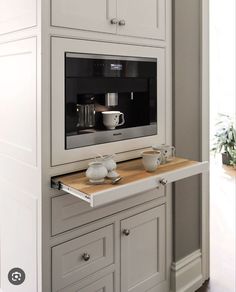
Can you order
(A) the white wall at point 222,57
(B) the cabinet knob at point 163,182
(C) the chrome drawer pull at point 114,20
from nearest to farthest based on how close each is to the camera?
(B) the cabinet knob at point 163,182
(C) the chrome drawer pull at point 114,20
(A) the white wall at point 222,57

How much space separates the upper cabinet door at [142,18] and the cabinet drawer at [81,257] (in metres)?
1.05

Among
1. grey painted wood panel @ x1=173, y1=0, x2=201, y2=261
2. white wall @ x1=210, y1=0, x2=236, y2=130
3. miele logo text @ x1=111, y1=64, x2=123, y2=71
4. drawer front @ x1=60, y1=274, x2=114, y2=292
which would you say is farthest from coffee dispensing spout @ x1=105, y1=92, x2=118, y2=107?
white wall @ x1=210, y1=0, x2=236, y2=130

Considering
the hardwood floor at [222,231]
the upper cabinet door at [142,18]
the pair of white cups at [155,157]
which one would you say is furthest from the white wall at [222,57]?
the pair of white cups at [155,157]

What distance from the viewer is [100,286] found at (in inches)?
75.0

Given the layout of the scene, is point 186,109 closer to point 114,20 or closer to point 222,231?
point 114,20

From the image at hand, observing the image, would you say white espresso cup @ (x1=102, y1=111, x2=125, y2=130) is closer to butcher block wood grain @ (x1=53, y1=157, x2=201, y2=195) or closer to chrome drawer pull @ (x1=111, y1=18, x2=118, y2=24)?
butcher block wood grain @ (x1=53, y1=157, x2=201, y2=195)

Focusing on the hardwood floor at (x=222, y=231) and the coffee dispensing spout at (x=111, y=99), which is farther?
the hardwood floor at (x=222, y=231)

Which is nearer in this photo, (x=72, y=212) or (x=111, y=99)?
(x=72, y=212)

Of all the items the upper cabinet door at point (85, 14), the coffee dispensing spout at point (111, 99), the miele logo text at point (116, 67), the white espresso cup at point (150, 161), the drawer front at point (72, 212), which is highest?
the upper cabinet door at point (85, 14)

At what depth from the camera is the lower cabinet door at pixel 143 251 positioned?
2.04 metres

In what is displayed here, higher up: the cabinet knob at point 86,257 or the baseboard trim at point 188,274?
the cabinet knob at point 86,257

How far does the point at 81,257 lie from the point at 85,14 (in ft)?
3.84

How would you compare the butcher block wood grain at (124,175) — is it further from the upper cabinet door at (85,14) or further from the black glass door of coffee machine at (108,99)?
the upper cabinet door at (85,14)


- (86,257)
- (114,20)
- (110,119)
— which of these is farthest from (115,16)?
(86,257)
